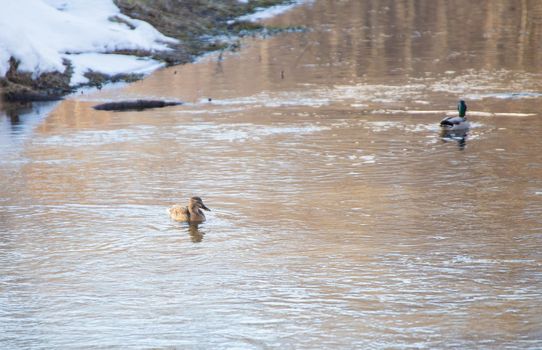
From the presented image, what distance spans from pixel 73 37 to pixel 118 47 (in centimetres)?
178

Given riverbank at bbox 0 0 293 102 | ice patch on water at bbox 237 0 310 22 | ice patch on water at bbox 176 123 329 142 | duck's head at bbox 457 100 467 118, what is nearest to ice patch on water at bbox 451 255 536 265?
ice patch on water at bbox 176 123 329 142

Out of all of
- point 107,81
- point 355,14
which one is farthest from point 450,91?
point 355,14

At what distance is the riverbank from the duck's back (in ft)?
51.6

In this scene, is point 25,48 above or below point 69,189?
above

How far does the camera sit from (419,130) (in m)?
24.0

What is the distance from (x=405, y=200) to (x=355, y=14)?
129 feet

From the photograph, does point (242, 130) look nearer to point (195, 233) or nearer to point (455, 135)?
point (455, 135)

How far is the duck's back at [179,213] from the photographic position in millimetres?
16078

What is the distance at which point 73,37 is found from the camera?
117ft

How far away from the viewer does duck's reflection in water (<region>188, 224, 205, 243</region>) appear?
1534 centimetres

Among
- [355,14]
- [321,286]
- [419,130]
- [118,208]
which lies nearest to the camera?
[321,286]

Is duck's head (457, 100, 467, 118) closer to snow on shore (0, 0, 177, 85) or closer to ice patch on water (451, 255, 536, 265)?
ice patch on water (451, 255, 536, 265)

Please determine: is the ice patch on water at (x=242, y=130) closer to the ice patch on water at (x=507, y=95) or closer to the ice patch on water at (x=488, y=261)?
the ice patch on water at (x=507, y=95)

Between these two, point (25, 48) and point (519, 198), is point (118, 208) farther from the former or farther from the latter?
point (25, 48)
